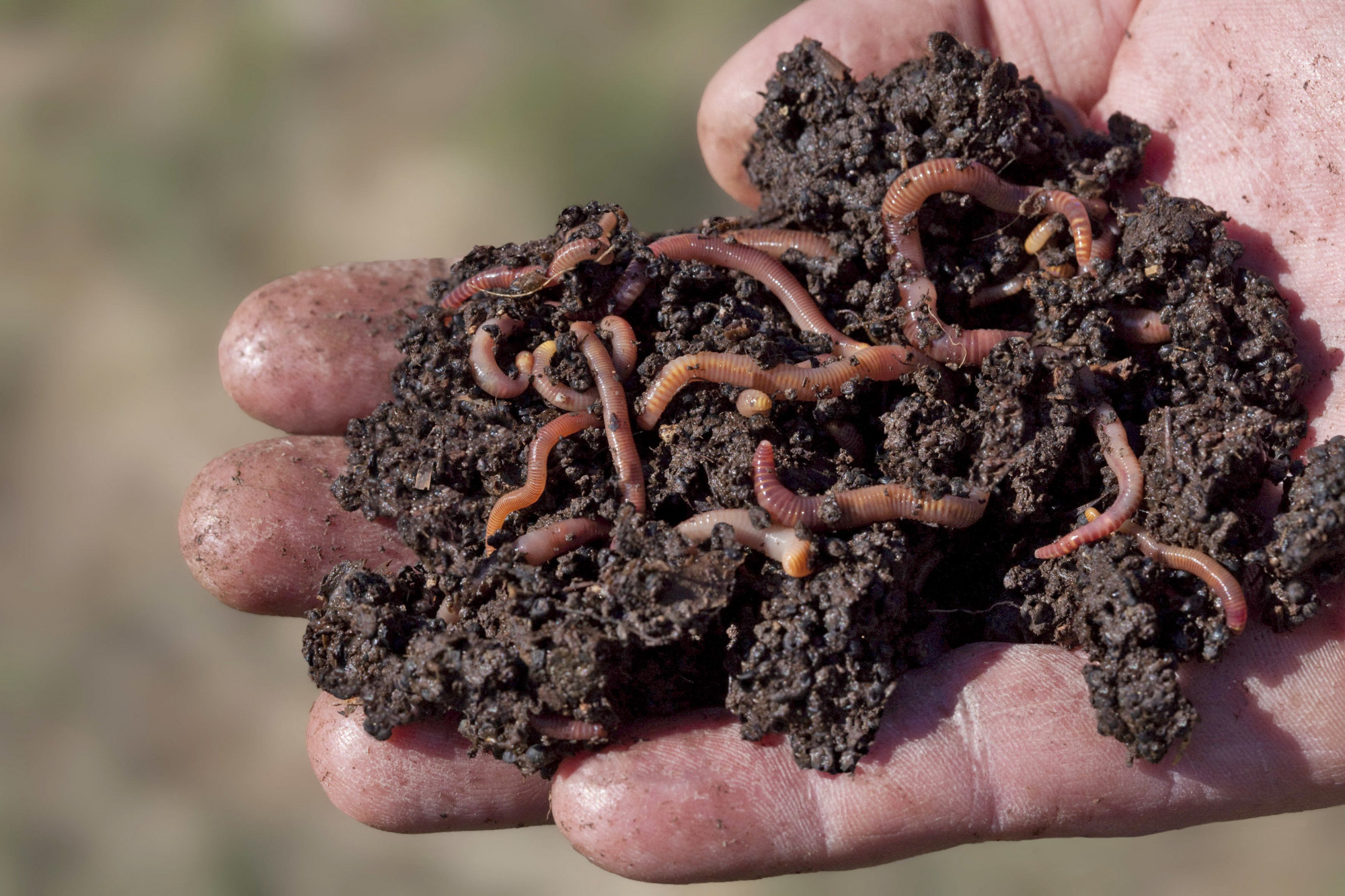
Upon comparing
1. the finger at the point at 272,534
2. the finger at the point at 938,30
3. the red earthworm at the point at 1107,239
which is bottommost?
the finger at the point at 272,534

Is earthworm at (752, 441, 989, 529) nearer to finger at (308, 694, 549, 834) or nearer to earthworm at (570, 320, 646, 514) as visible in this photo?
earthworm at (570, 320, 646, 514)

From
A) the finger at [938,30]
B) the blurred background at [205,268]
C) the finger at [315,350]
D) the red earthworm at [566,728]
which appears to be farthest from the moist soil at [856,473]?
the blurred background at [205,268]

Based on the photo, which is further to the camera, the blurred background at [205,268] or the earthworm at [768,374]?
the blurred background at [205,268]

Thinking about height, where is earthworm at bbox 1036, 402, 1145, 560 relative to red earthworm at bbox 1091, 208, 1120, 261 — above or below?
below

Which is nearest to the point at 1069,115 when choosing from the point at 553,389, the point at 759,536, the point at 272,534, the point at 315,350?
the point at 759,536

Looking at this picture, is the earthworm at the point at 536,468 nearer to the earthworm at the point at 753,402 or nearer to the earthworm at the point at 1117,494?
the earthworm at the point at 753,402

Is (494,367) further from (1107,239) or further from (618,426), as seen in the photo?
(1107,239)

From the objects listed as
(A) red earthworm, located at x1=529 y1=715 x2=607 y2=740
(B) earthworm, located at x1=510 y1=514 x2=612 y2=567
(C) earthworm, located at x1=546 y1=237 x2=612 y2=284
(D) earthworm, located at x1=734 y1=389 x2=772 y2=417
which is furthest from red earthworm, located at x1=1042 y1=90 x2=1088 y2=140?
(A) red earthworm, located at x1=529 y1=715 x2=607 y2=740

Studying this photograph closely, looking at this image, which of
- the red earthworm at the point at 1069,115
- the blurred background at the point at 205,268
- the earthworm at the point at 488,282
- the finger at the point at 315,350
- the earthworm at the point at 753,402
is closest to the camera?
the earthworm at the point at 753,402

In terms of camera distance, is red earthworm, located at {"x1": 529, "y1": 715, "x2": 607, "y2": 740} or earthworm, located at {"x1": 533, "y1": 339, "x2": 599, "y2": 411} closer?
red earthworm, located at {"x1": 529, "y1": 715, "x2": 607, "y2": 740}
